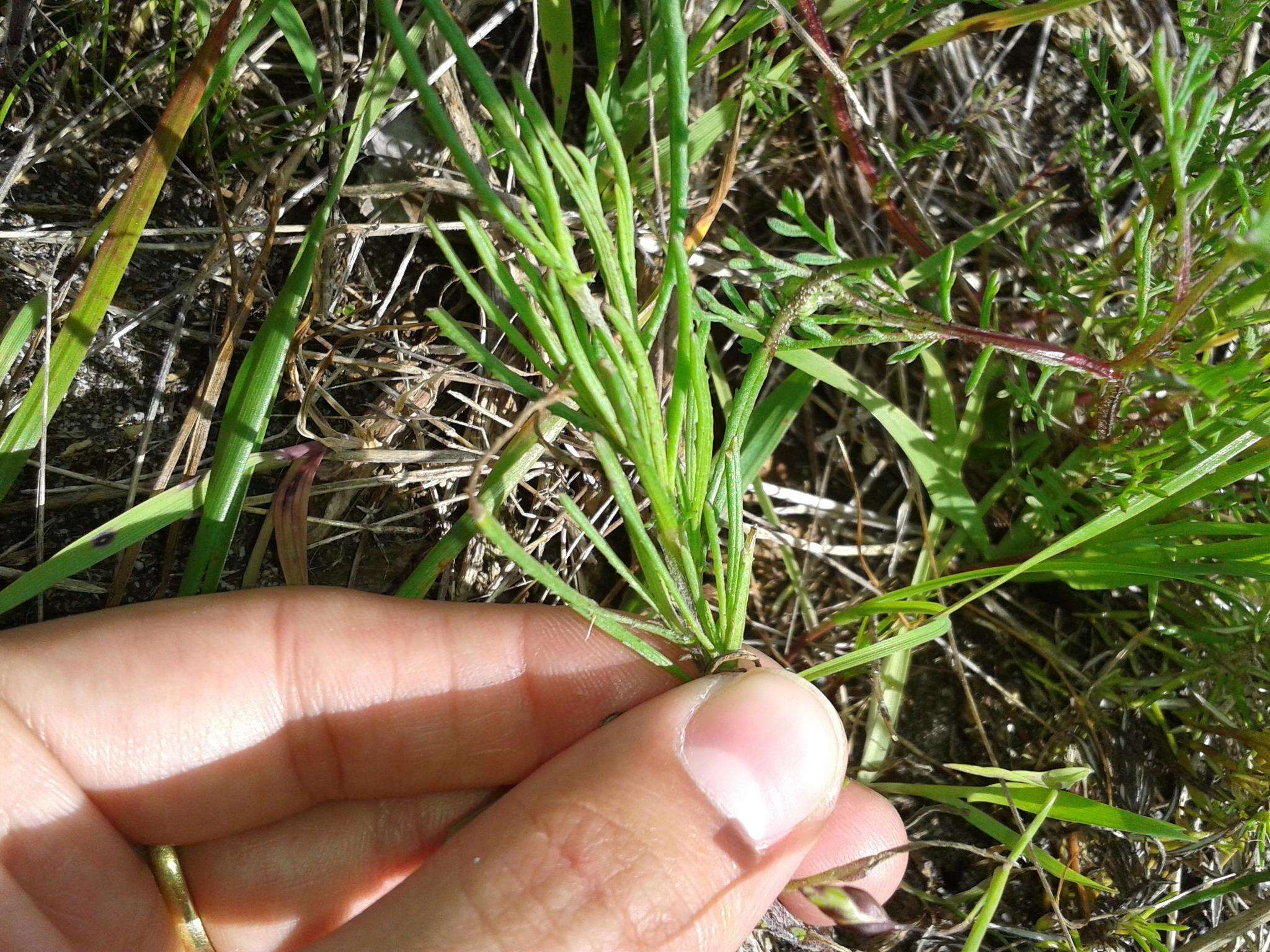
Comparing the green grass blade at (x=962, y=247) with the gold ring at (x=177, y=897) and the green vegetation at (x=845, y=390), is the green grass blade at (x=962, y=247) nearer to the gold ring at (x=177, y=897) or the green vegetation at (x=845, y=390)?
the green vegetation at (x=845, y=390)

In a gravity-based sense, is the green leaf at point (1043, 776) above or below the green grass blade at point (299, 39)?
below

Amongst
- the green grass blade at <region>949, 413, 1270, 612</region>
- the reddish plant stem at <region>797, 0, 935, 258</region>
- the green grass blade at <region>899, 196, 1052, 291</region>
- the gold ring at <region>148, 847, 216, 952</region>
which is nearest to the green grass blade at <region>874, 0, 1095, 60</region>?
the reddish plant stem at <region>797, 0, 935, 258</region>

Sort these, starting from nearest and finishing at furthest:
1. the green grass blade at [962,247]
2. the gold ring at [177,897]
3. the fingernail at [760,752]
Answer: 1. the fingernail at [760,752]
2. the gold ring at [177,897]
3. the green grass blade at [962,247]

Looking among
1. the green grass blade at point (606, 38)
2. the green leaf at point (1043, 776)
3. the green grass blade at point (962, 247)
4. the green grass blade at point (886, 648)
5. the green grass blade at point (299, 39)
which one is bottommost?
the green leaf at point (1043, 776)

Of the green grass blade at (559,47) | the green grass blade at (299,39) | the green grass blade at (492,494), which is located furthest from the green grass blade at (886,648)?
the green grass blade at (299,39)

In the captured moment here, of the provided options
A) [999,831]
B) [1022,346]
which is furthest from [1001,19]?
[999,831]

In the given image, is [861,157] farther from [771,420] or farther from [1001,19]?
[771,420]
